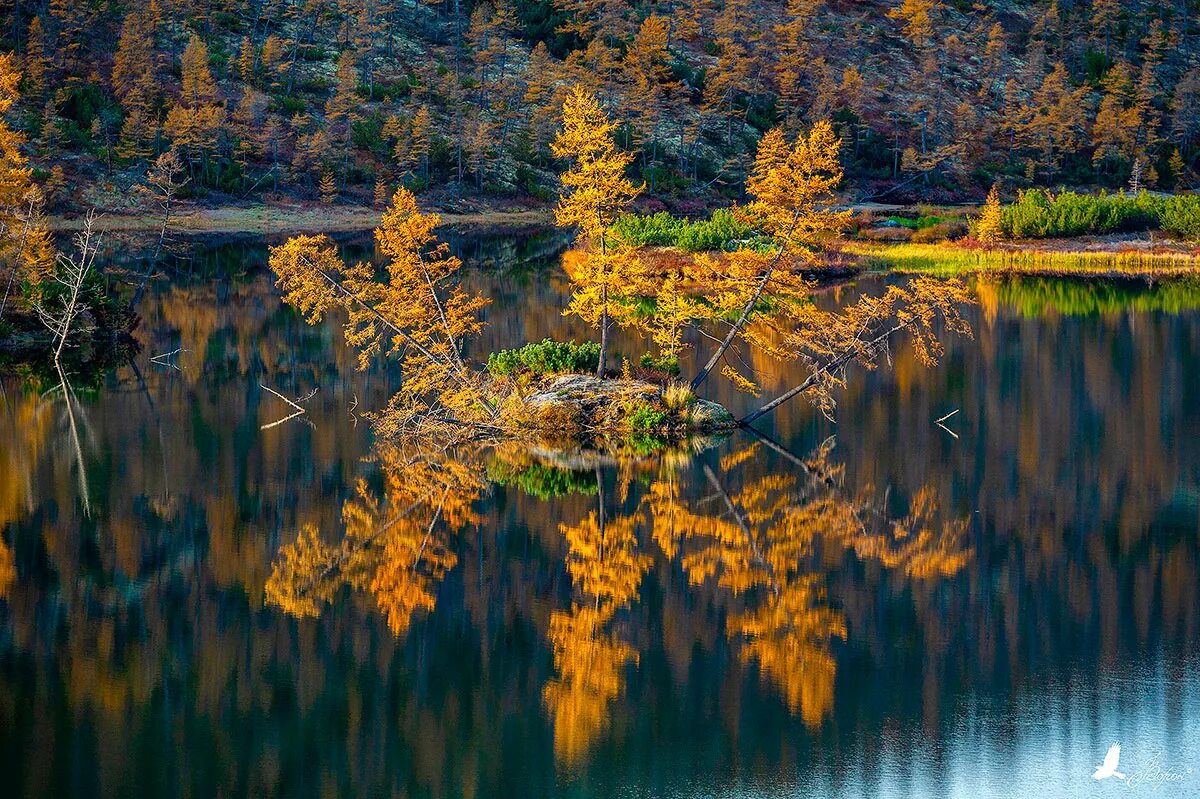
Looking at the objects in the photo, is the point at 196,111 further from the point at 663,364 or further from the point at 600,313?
the point at 663,364

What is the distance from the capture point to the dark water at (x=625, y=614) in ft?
45.4

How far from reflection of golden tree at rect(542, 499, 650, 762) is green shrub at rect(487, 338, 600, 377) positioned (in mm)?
6877

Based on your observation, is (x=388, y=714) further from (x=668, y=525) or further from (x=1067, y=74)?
(x=1067, y=74)

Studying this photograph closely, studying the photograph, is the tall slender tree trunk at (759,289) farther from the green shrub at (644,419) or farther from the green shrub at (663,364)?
the green shrub at (644,419)

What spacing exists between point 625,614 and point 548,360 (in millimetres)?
11900

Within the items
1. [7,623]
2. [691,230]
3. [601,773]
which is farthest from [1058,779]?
[691,230]

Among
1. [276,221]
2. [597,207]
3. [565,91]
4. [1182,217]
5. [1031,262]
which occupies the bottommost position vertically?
[597,207]

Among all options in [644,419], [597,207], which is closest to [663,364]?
[644,419]

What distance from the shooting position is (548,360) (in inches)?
1151

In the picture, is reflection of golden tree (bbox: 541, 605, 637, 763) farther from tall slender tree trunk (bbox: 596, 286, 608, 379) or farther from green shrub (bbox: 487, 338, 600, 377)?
green shrub (bbox: 487, 338, 600, 377)

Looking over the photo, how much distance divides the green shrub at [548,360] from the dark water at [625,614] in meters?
2.51

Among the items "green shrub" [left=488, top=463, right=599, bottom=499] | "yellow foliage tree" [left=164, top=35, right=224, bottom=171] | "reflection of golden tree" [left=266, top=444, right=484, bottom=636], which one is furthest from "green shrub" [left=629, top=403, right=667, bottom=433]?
→ "yellow foliage tree" [left=164, top=35, right=224, bottom=171]

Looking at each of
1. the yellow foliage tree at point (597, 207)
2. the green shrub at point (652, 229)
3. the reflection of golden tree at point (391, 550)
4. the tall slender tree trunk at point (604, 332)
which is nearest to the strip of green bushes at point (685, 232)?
the green shrub at point (652, 229)

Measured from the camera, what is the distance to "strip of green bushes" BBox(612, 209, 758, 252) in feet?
196
